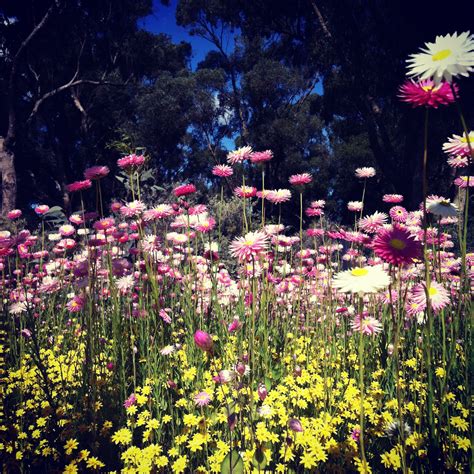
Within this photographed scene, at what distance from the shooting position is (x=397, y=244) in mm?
997

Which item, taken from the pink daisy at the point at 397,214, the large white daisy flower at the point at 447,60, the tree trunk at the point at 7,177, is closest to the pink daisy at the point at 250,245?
the large white daisy flower at the point at 447,60

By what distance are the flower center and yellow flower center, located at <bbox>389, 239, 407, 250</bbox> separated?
1.55ft

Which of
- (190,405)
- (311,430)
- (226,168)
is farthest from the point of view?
(226,168)

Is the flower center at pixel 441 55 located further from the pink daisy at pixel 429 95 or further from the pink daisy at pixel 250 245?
the pink daisy at pixel 250 245

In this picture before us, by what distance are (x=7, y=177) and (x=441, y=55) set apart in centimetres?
908

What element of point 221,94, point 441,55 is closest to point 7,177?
point 441,55

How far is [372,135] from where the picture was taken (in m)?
8.52

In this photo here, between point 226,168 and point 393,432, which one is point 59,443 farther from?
point 226,168

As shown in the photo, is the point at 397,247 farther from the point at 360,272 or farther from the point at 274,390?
the point at 274,390

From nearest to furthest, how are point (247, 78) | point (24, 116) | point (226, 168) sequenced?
point (226, 168)
point (24, 116)
point (247, 78)

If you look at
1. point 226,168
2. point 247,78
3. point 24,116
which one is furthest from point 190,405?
point 247,78

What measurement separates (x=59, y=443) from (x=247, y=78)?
16.1 meters

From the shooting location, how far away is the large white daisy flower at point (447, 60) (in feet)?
2.58

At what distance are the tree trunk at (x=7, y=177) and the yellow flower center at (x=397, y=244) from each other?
8350 mm
